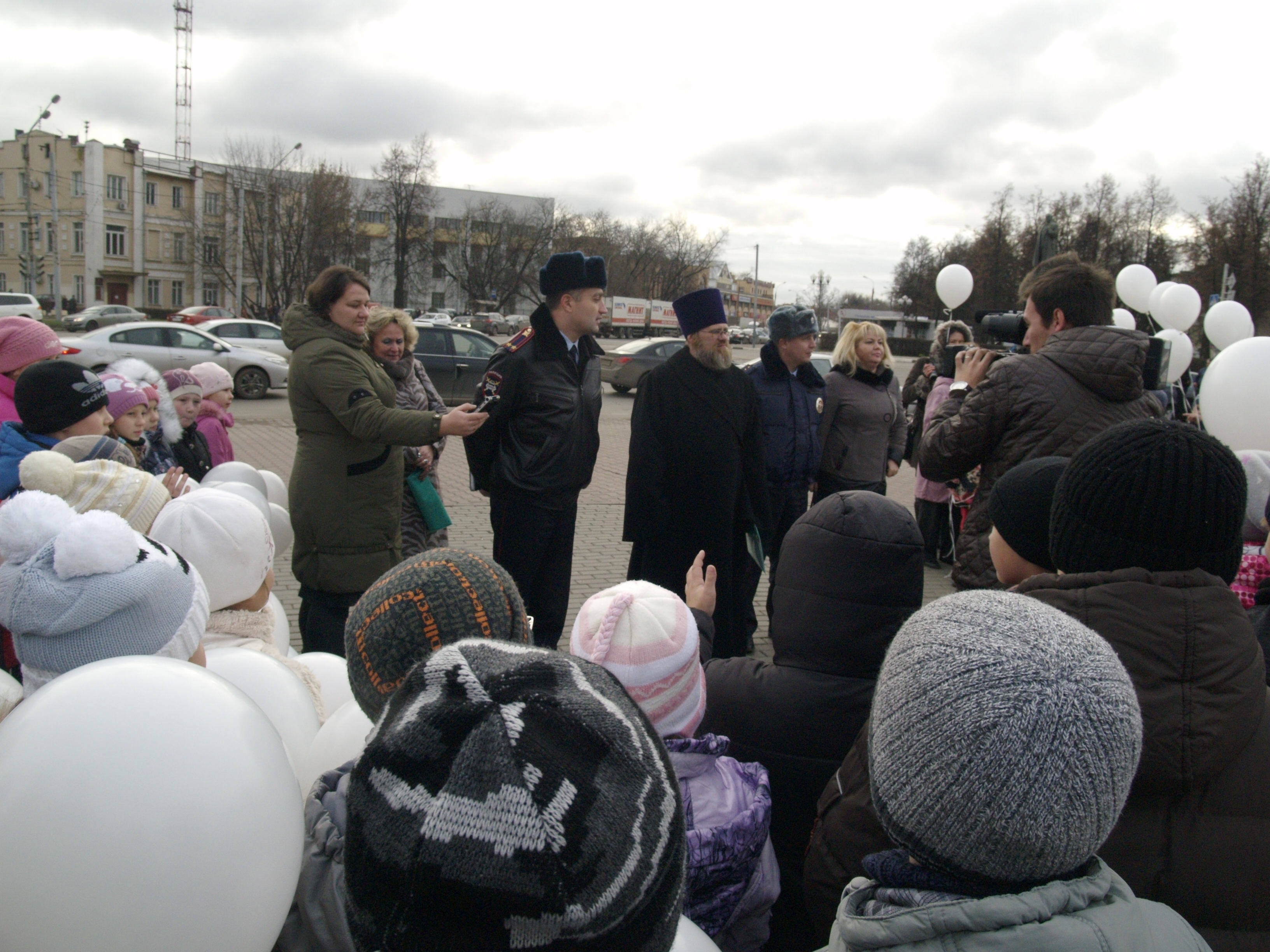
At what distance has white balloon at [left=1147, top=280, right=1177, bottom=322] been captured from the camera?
11.2m

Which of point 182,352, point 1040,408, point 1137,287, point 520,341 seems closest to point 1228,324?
point 1137,287

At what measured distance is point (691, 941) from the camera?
4.21ft

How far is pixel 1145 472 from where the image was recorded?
1.56 meters

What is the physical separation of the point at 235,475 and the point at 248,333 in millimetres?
19089

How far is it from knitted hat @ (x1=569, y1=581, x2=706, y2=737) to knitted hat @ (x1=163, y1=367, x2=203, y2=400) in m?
3.73

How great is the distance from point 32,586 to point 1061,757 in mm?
1612

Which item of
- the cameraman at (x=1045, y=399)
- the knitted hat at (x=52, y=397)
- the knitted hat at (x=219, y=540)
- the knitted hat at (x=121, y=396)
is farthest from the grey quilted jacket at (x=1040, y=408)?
the knitted hat at (x=121, y=396)

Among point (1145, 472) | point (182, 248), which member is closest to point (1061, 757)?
point (1145, 472)

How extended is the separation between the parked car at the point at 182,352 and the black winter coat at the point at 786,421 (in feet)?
51.3

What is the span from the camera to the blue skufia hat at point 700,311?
14.3ft

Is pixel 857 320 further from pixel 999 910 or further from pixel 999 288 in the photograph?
pixel 999 288

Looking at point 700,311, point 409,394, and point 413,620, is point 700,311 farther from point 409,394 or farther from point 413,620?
point 413,620

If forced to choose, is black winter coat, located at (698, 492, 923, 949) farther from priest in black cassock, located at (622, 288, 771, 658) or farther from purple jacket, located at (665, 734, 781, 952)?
priest in black cassock, located at (622, 288, 771, 658)

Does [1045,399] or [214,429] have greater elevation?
[1045,399]
